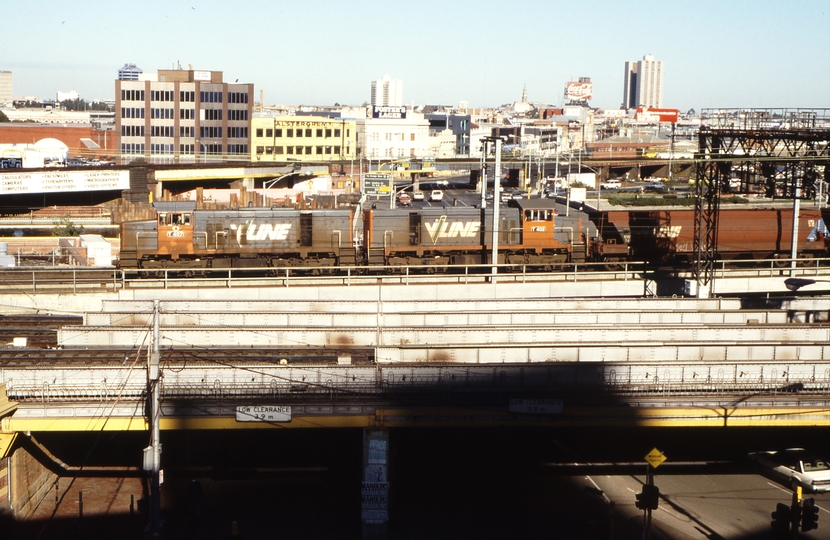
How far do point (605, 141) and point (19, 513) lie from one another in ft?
321

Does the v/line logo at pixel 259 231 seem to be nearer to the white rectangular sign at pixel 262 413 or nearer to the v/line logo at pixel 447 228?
the v/line logo at pixel 447 228

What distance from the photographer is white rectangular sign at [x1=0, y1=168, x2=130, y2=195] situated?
5303 cm

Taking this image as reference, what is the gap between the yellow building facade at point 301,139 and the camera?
89500 mm

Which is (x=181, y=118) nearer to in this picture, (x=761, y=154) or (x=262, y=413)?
(x=761, y=154)

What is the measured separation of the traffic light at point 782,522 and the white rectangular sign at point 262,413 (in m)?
9.33

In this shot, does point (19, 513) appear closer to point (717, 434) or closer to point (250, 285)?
point (250, 285)

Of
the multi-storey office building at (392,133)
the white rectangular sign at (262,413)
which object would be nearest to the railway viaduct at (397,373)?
the white rectangular sign at (262,413)

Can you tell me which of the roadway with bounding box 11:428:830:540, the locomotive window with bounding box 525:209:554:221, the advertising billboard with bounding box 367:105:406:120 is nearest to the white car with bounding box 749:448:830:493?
the roadway with bounding box 11:428:830:540

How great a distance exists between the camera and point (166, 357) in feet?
63.8

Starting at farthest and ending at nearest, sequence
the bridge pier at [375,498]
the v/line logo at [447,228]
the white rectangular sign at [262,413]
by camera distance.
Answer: the v/line logo at [447,228]
the white rectangular sign at [262,413]
the bridge pier at [375,498]

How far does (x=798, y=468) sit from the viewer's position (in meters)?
19.2

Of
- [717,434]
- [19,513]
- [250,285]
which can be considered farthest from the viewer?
[250,285]

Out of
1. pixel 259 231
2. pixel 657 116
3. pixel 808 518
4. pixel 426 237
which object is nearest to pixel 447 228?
pixel 426 237

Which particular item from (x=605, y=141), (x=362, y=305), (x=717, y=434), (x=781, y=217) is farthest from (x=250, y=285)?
(x=605, y=141)
